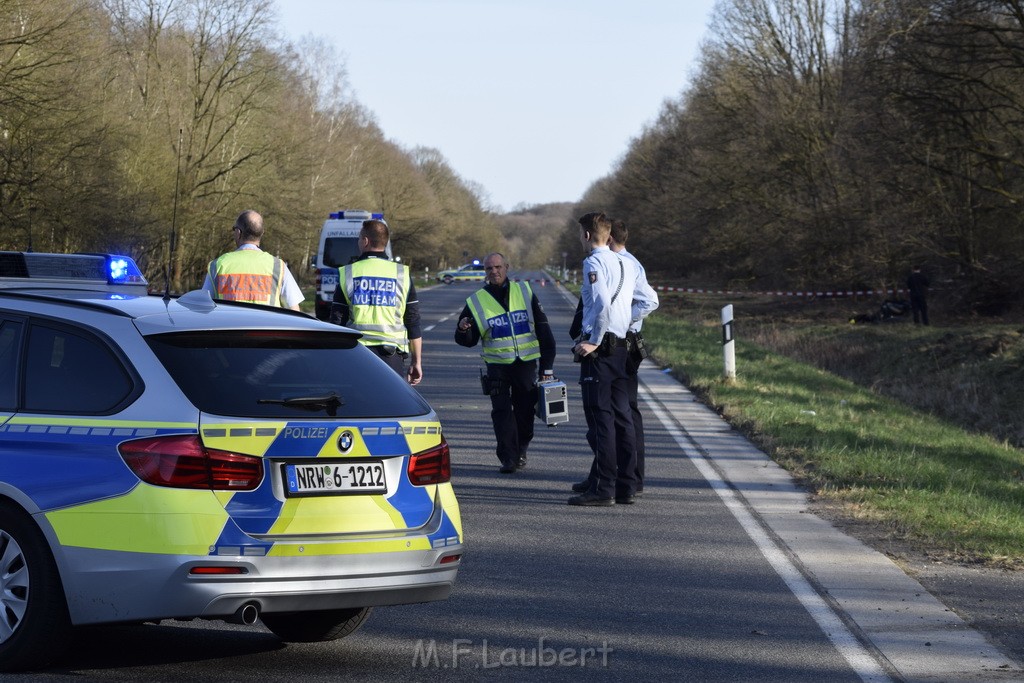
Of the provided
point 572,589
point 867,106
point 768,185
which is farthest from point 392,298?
point 768,185

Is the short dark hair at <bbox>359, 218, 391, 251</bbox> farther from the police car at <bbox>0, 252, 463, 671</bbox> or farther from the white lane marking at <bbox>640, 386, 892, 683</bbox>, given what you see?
the police car at <bbox>0, 252, 463, 671</bbox>

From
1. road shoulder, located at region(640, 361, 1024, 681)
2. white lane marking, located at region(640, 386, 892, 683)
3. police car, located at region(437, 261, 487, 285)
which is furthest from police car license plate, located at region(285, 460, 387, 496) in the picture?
police car, located at region(437, 261, 487, 285)

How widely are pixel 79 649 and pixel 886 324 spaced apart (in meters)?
32.6

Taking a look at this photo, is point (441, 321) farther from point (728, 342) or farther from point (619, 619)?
point (619, 619)

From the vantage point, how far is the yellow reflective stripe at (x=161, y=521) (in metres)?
4.77

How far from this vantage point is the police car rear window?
5020 millimetres

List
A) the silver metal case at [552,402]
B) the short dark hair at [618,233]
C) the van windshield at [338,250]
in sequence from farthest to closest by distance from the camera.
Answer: the van windshield at [338,250] < the silver metal case at [552,402] < the short dark hair at [618,233]

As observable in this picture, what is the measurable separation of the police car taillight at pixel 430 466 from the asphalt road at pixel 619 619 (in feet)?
2.39

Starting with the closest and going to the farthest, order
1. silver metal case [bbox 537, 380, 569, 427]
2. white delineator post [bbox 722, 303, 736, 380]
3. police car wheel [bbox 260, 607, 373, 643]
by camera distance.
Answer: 1. police car wheel [bbox 260, 607, 373, 643]
2. silver metal case [bbox 537, 380, 569, 427]
3. white delineator post [bbox 722, 303, 736, 380]

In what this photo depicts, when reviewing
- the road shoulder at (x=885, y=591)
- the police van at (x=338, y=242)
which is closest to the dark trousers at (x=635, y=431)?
the road shoulder at (x=885, y=591)

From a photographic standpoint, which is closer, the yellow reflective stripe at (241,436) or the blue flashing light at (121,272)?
the yellow reflective stripe at (241,436)

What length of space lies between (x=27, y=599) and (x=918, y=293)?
32.6 m

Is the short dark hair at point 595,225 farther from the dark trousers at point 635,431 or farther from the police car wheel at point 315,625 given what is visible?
the police car wheel at point 315,625

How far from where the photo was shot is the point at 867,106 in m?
33.6
